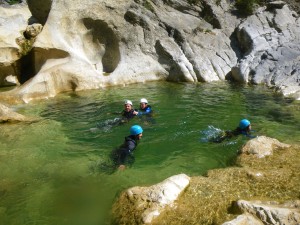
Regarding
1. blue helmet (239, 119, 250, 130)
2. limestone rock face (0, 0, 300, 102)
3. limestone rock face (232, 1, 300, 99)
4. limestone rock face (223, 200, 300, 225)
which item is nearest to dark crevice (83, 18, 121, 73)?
limestone rock face (0, 0, 300, 102)

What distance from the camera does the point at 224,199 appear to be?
664 centimetres

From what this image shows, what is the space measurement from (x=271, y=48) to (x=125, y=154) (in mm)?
17268

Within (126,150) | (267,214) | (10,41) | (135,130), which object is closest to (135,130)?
(135,130)

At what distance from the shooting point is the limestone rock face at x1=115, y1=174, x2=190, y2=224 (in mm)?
6320

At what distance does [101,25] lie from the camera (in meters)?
23.2

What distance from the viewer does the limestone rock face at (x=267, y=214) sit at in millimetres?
5402

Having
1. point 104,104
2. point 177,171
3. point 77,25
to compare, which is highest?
point 77,25

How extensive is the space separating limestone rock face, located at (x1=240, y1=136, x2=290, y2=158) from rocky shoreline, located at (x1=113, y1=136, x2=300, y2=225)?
0.58 meters

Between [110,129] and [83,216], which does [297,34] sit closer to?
[110,129]

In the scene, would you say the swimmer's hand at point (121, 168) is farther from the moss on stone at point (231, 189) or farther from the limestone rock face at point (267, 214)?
the limestone rock face at point (267, 214)

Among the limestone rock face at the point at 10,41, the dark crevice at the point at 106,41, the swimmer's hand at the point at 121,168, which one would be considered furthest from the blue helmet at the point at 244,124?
Result: the limestone rock face at the point at 10,41

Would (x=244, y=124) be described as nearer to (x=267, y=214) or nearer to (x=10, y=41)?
(x=267, y=214)

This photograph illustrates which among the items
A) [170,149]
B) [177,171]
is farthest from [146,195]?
[170,149]

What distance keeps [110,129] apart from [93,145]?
1662 millimetres
